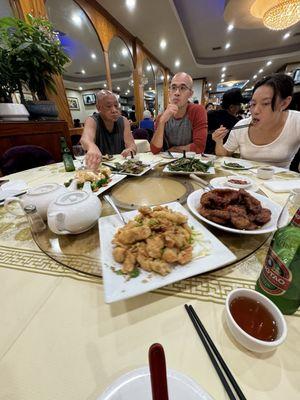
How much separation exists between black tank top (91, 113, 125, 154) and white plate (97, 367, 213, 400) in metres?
2.34

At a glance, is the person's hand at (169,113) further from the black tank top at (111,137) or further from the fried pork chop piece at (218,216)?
the fried pork chop piece at (218,216)

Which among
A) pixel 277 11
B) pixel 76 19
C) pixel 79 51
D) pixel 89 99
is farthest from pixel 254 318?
pixel 89 99

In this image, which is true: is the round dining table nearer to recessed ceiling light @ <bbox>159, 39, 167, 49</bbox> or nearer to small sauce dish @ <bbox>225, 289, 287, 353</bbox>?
small sauce dish @ <bbox>225, 289, 287, 353</bbox>

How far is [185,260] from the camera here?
Answer: 1.60ft

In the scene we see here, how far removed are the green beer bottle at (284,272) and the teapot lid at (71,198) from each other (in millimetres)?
596

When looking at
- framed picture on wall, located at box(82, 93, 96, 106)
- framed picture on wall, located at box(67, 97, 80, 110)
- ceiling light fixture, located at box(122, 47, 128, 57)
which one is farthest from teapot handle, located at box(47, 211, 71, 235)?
framed picture on wall, located at box(82, 93, 96, 106)

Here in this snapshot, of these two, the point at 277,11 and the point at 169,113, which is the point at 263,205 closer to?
the point at 169,113

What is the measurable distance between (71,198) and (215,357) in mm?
609

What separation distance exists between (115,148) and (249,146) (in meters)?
1.57

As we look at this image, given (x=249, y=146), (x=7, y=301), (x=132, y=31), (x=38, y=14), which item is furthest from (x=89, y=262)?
(x=132, y=31)

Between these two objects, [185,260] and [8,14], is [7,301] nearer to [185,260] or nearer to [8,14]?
[185,260]

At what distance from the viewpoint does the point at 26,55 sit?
1.74 metres

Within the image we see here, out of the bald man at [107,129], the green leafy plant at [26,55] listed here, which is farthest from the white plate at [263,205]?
the green leafy plant at [26,55]

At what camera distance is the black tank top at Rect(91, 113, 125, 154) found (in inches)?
89.8
